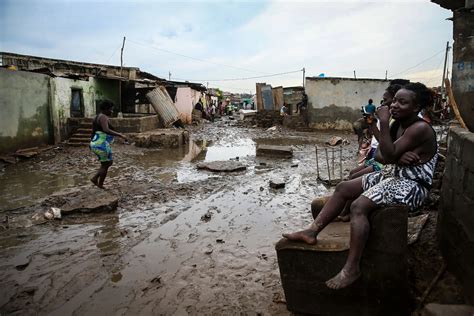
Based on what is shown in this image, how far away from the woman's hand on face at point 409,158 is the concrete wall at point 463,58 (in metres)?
4.70

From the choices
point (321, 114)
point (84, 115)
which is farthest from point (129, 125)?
point (321, 114)

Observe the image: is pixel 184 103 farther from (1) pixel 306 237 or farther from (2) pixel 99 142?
(1) pixel 306 237

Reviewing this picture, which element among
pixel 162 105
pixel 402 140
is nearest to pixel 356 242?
pixel 402 140

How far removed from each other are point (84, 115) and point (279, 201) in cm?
1243

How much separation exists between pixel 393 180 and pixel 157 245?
2918mm

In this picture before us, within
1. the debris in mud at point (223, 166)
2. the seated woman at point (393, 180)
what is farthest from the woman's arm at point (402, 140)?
the debris in mud at point (223, 166)

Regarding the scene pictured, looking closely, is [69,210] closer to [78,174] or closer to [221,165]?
[78,174]

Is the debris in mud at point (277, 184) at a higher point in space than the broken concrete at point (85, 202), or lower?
higher

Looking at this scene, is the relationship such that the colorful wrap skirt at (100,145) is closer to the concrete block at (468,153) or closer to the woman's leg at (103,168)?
the woman's leg at (103,168)

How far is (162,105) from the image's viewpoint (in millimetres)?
17719

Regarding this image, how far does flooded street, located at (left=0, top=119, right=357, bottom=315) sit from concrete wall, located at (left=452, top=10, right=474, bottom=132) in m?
3.33

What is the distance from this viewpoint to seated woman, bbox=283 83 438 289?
243 cm

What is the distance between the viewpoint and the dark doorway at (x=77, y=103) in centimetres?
1462

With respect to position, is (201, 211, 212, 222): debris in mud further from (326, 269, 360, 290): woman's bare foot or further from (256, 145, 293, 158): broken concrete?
(256, 145, 293, 158): broken concrete
